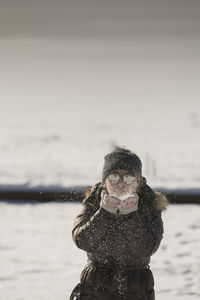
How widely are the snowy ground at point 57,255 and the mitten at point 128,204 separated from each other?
6.32ft

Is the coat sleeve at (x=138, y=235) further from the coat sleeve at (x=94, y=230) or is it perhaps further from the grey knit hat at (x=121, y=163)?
the grey knit hat at (x=121, y=163)

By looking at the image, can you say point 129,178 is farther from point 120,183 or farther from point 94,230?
point 94,230

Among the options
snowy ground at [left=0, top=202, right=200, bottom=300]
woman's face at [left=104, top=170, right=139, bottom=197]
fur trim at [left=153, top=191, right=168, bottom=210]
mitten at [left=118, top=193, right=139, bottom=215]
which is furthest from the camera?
snowy ground at [left=0, top=202, right=200, bottom=300]

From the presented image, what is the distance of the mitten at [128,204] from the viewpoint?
172 cm

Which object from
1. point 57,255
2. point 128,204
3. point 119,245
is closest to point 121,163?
point 128,204

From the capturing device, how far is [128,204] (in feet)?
5.65

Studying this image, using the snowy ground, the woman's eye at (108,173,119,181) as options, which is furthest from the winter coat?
the snowy ground

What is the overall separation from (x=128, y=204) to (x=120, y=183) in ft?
0.45

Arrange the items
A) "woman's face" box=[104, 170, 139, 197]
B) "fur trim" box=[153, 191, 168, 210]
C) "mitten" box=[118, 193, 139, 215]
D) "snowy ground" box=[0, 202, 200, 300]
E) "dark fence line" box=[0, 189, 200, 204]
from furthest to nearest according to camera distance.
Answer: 1. "dark fence line" box=[0, 189, 200, 204]
2. "snowy ground" box=[0, 202, 200, 300]
3. "fur trim" box=[153, 191, 168, 210]
4. "woman's face" box=[104, 170, 139, 197]
5. "mitten" box=[118, 193, 139, 215]

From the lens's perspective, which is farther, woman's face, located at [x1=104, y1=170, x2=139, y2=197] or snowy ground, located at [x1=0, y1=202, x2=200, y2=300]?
snowy ground, located at [x1=0, y1=202, x2=200, y2=300]

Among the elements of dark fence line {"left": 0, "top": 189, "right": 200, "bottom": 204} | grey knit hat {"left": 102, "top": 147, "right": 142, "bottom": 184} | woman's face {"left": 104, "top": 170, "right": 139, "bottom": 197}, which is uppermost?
dark fence line {"left": 0, "top": 189, "right": 200, "bottom": 204}

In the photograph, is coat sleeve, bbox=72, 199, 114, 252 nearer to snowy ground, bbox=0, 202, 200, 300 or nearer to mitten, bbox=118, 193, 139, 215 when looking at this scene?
mitten, bbox=118, 193, 139, 215

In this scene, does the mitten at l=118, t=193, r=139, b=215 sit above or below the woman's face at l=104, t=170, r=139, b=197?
below

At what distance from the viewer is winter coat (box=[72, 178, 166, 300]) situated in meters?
1.78
